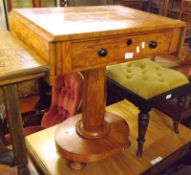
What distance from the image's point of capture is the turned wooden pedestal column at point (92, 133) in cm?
106

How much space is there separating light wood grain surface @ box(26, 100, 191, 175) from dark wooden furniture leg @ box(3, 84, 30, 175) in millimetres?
171

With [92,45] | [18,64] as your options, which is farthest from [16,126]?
[92,45]

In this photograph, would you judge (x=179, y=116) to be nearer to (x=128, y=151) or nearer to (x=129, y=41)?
(x=128, y=151)

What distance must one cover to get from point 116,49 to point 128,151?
2.26 feet

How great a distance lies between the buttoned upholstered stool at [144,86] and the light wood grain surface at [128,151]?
79 mm

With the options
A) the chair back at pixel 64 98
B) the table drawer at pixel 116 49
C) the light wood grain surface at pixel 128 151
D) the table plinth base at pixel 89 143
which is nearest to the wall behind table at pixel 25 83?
the chair back at pixel 64 98

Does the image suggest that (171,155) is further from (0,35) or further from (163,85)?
(0,35)

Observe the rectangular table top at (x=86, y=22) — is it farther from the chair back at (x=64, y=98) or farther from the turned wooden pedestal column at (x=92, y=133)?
the chair back at (x=64, y=98)

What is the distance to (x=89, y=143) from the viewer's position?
1145 millimetres

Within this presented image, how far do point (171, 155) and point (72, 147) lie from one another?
58 centimetres

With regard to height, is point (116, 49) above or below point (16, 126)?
above

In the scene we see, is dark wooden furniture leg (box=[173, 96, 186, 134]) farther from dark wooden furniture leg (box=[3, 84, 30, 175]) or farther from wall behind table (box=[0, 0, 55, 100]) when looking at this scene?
wall behind table (box=[0, 0, 55, 100])

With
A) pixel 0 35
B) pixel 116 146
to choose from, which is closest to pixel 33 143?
pixel 116 146

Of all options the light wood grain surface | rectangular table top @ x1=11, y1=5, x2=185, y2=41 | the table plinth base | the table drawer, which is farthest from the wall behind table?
the table drawer
